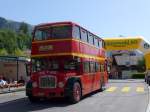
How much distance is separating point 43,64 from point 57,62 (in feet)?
2.50

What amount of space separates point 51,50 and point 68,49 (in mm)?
893

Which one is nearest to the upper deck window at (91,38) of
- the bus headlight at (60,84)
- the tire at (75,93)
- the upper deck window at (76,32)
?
the upper deck window at (76,32)

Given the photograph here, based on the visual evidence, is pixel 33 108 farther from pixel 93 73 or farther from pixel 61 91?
pixel 93 73

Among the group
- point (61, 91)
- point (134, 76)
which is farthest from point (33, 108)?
point (134, 76)

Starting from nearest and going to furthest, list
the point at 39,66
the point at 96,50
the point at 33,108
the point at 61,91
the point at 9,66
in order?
the point at 33,108, the point at 61,91, the point at 39,66, the point at 96,50, the point at 9,66

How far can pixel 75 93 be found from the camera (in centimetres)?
1962

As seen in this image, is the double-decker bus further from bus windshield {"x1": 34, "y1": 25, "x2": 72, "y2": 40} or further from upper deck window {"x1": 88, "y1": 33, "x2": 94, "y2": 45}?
upper deck window {"x1": 88, "y1": 33, "x2": 94, "y2": 45}

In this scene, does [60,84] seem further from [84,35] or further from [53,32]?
[84,35]

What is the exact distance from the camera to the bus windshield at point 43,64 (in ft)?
66.0

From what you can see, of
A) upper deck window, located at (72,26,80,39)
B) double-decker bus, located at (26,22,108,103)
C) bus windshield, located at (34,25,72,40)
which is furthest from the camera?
upper deck window, located at (72,26,80,39)

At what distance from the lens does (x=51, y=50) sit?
20141 millimetres

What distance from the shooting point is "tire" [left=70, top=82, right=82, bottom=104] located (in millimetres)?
19203

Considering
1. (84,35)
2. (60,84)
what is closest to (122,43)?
(84,35)

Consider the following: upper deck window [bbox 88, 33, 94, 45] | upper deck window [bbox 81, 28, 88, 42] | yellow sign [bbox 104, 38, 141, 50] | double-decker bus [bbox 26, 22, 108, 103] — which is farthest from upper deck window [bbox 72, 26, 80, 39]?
yellow sign [bbox 104, 38, 141, 50]
